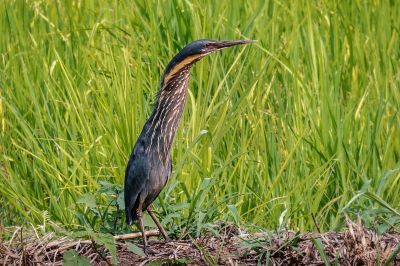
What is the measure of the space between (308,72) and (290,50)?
0.16m

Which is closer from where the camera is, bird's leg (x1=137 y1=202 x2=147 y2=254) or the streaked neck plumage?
bird's leg (x1=137 y1=202 x2=147 y2=254)

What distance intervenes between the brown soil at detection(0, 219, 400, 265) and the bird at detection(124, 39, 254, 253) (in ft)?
0.64

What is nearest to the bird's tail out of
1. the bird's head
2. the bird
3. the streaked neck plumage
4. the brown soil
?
the bird

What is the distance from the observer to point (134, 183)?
14.8 feet

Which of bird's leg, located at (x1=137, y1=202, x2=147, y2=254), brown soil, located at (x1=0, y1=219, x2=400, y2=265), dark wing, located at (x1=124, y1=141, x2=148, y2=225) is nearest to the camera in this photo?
brown soil, located at (x1=0, y1=219, x2=400, y2=265)

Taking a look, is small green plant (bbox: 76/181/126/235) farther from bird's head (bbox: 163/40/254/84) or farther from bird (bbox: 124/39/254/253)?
bird's head (bbox: 163/40/254/84)

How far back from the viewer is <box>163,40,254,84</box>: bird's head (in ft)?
14.9

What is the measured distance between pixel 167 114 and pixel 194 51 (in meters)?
0.30

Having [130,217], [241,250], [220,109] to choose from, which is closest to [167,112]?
[130,217]

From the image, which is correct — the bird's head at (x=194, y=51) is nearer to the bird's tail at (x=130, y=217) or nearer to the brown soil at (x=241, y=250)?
the bird's tail at (x=130, y=217)

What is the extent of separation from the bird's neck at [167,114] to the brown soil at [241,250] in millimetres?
437

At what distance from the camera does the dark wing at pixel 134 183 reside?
14.8 ft

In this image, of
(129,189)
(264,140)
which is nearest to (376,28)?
(264,140)

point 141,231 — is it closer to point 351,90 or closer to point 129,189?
point 129,189
